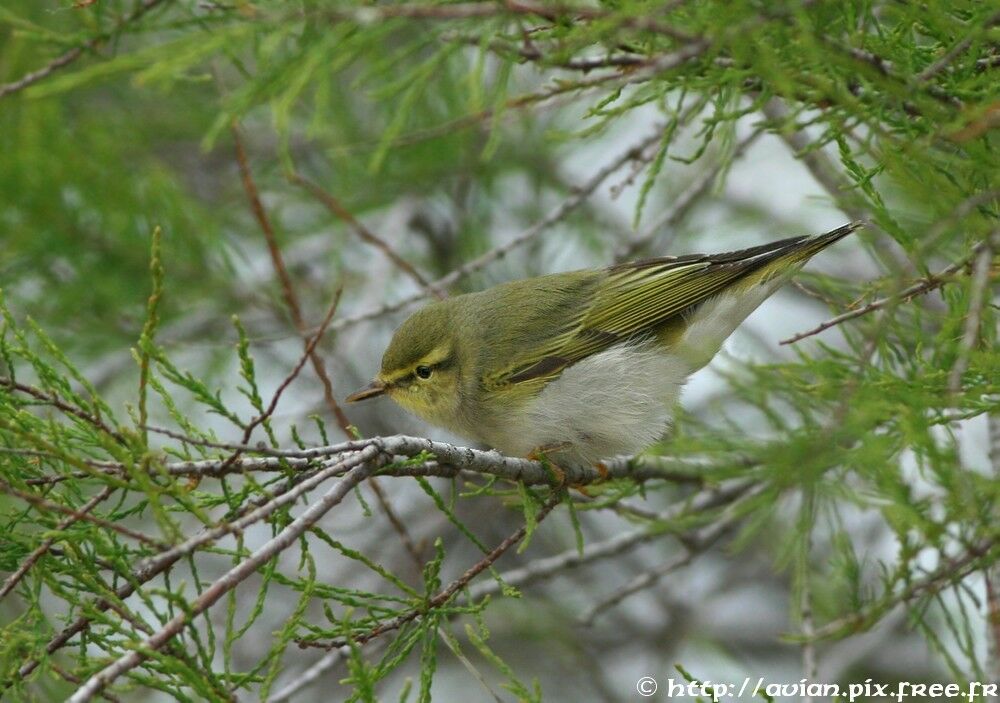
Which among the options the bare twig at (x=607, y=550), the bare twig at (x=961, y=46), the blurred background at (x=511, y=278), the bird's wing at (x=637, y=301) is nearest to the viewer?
the bare twig at (x=961, y=46)

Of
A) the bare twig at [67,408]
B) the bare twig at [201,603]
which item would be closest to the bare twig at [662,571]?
the bare twig at [201,603]

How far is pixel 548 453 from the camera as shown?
371 cm

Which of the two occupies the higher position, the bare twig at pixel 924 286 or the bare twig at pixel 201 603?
the bare twig at pixel 924 286

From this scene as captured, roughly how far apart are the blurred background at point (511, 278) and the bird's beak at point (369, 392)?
0.94 ft

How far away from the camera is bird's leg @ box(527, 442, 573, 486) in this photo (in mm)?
3389

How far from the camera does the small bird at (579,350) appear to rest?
3797 millimetres

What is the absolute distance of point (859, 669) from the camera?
18.3 ft

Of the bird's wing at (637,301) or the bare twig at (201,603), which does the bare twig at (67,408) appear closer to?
the bare twig at (201,603)

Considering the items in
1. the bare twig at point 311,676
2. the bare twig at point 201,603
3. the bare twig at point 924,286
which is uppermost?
the bare twig at point 924,286

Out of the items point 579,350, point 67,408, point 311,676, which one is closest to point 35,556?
point 67,408

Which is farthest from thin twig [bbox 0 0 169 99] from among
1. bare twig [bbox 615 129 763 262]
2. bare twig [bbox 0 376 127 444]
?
bare twig [bbox 615 129 763 262]

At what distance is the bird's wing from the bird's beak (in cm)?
44

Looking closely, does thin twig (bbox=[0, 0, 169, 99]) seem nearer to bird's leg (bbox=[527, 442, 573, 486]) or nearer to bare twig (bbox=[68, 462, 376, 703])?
bare twig (bbox=[68, 462, 376, 703])

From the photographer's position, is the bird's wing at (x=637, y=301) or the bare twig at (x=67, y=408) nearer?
the bare twig at (x=67, y=408)
